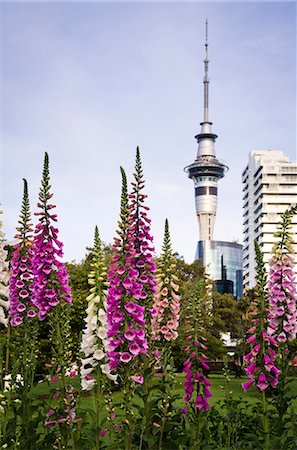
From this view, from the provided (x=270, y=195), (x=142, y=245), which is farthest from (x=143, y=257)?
(x=270, y=195)

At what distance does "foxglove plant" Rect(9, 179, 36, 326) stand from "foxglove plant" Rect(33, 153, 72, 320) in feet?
1.10

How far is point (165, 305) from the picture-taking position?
7883 mm

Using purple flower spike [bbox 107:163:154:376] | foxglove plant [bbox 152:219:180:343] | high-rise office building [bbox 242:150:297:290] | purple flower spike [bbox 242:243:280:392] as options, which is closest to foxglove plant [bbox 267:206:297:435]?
foxglove plant [bbox 152:219:180:343]

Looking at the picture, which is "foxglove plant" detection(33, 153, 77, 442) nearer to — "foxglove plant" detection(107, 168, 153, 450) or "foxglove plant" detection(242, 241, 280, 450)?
"foxglove plant" detection(107, 168, 153, 450)

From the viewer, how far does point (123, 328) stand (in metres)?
6.25

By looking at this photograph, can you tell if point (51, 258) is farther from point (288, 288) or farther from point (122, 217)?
point (288, 288)

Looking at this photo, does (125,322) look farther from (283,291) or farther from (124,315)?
(283,291)

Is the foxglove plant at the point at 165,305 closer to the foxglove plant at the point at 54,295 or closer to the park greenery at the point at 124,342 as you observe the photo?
the park greenery at the point at 124,342

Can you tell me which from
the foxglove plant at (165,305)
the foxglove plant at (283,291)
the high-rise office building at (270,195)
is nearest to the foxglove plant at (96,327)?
the foxglove plant at (165,305)

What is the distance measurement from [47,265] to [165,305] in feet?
5.25

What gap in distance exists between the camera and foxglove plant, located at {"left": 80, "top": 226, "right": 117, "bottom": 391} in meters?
6.23

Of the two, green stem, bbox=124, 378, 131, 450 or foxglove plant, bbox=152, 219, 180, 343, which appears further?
foxglove plant, bbox=152, 219, 180, 343

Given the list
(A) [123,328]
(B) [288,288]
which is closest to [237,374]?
(B) [288,288]

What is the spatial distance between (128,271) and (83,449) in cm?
239
